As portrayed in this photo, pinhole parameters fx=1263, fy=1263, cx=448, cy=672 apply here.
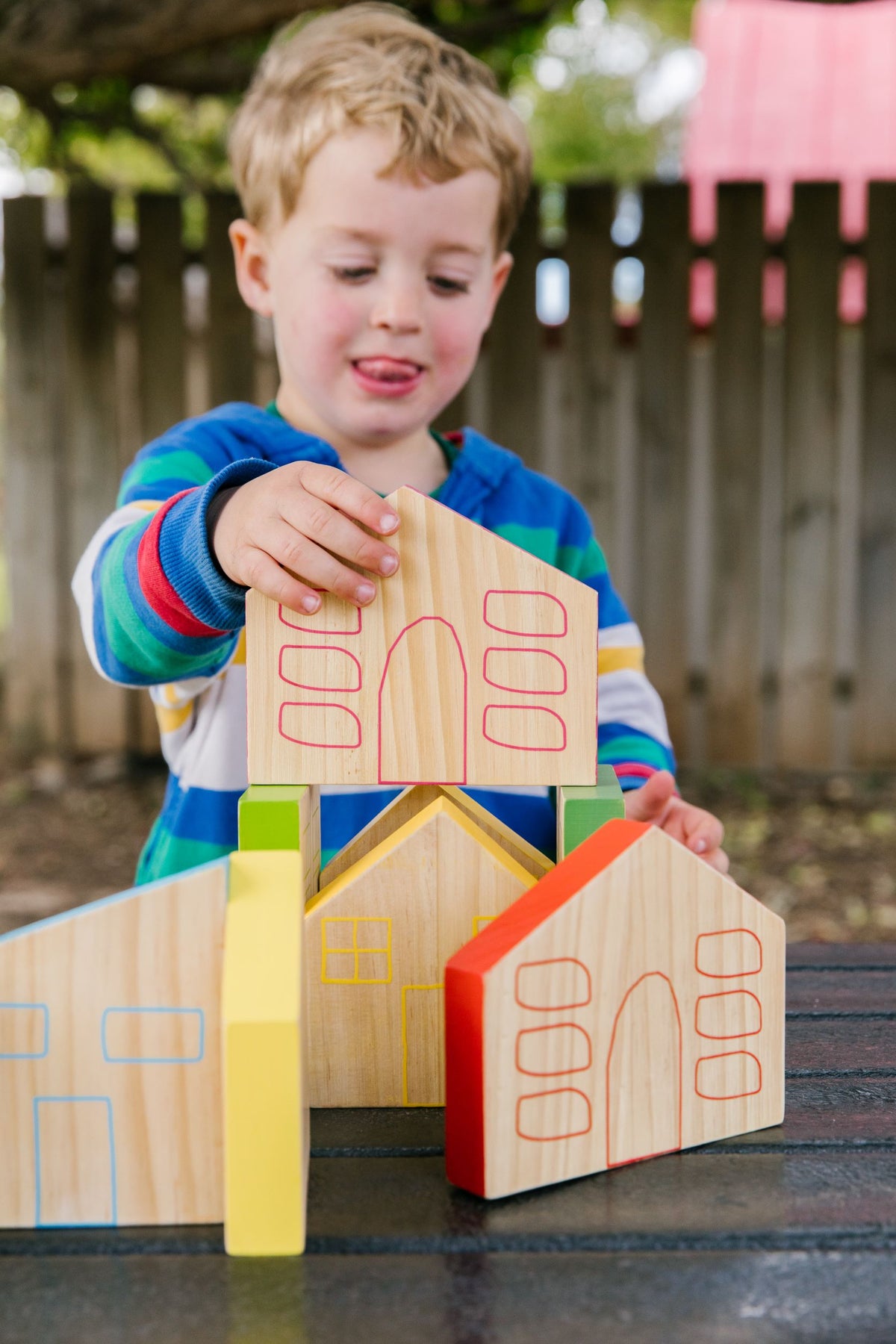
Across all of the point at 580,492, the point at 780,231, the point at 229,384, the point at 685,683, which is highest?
the point at 780,231

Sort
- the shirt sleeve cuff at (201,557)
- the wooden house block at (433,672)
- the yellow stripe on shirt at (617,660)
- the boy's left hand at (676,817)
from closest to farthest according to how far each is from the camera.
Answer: the wooden house block at (433,672)
the shirt sleeve cuff at (201,557)
the boy's left hand at (676,817)
the yellow stripe on shirt at (617,660)

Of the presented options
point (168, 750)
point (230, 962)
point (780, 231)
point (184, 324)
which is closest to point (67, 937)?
point (230, 962)

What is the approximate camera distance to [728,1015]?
75 centimetres

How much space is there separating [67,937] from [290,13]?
3.23m

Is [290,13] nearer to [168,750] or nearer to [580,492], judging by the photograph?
[580,492]

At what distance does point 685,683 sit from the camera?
12.9 ft

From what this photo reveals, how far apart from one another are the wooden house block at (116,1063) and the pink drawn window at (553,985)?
0.52 ft

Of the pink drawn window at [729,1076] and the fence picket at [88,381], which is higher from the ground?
the fence picket at [88,381]

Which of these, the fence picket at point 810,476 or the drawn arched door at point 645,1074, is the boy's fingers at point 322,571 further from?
the fence picket at point 810,476

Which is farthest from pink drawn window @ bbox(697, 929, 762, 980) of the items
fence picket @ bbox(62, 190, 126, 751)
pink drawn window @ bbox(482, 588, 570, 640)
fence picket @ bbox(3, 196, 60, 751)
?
fence picket @ bbox(3, 196, 60, 751)

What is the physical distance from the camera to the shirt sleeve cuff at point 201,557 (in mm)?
875

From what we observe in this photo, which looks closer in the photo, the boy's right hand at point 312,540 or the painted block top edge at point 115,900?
the painted block top edge at point 115,900

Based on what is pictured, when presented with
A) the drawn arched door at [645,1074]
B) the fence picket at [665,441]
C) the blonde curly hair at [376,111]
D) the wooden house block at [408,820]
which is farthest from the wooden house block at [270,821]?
the fence picket at [665,441]

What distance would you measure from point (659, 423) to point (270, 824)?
11.0 feet
